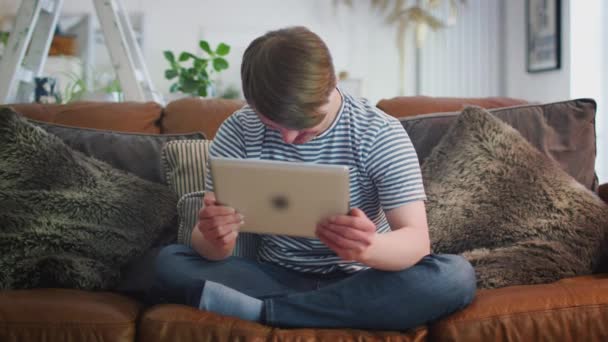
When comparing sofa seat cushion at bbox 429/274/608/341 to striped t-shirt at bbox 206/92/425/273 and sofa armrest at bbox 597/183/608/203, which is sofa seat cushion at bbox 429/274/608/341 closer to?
striped t-shirt at bbox 206/92/425/273

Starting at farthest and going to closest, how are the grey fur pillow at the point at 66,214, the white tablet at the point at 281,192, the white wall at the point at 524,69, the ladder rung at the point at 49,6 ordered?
1. the white wall at the point at 524,69
2. the ladder rung at the point at 49,6
3. the grey fur pillow at the point at 66,214
4. the white tablet at the point at 281,192

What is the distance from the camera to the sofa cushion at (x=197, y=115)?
200 centimetres

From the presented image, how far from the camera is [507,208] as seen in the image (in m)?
1.62

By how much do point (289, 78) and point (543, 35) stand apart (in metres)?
3.22

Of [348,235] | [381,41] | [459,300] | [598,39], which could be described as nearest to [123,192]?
[348,235]

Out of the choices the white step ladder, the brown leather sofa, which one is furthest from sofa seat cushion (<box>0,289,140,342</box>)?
the white step ladder

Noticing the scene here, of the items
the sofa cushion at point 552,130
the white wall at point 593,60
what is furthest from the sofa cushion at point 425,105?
the white wall at point 593,60

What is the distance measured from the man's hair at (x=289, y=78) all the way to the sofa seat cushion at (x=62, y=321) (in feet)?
1.59

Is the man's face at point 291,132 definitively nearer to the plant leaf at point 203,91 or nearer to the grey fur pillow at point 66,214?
the grey fur pillow at point 66,214

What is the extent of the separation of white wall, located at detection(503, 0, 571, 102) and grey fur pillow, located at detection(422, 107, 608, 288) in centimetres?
213

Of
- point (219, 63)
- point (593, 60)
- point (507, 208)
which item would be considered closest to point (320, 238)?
point (507, 208)

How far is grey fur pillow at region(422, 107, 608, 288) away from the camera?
1.51 metres

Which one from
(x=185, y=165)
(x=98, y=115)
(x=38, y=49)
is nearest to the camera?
(x=185, y=165)

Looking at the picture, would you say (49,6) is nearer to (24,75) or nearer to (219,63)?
(24,75)
